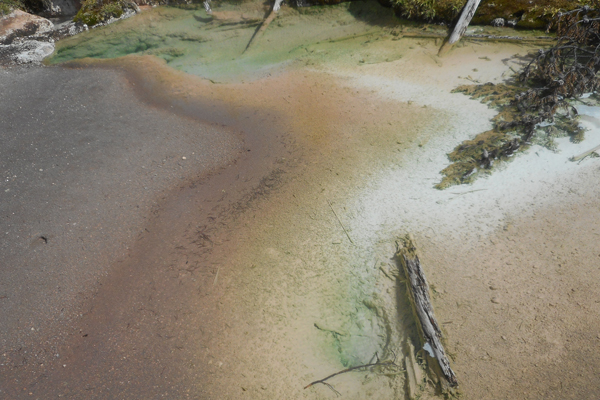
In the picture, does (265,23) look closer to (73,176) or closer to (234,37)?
(234,37)

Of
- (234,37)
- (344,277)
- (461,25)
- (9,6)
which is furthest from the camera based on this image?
(9,6)

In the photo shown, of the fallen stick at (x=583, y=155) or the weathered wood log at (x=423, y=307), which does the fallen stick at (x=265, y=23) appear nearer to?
the weathered wood log at (x=423, y=307)

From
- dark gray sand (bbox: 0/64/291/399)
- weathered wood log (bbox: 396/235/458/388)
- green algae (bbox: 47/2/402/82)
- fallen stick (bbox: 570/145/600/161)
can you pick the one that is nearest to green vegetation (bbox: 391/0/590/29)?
green algae (bbox: 47/2/402/82)

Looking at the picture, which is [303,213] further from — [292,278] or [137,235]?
[137,235]

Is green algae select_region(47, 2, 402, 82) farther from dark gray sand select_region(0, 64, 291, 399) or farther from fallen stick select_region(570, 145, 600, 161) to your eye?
fallen stick select_region(570, 145, 600, 161)

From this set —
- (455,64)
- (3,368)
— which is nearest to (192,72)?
(455,64)

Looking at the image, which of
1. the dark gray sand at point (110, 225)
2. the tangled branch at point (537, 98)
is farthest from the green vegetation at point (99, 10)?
the tangled branch at point (537, 98)

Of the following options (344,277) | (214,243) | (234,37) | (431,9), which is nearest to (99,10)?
(234,37)
